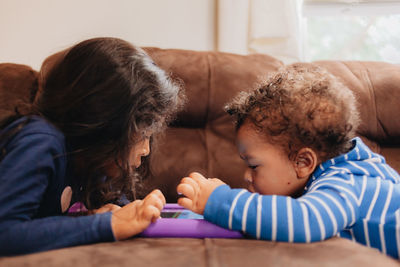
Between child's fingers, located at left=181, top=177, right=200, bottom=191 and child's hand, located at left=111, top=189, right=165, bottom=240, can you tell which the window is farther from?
child's hand, located at left=111, top=189, right=165, bottom=240

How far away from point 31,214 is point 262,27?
131cm

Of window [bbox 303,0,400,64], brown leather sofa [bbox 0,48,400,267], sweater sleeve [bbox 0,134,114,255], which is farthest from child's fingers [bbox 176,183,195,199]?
window [bbox 303,0,400,64]

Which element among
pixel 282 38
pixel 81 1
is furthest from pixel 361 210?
pixel 81 1

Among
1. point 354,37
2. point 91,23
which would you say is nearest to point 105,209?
point 91,23

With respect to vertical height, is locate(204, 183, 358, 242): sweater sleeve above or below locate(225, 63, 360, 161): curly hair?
below

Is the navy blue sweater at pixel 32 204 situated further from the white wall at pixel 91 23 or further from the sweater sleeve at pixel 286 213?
the white wall at pixel 91 23

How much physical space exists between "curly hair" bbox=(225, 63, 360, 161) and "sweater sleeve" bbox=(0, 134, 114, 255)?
0.46 metres

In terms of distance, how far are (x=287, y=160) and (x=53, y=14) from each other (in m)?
1.33

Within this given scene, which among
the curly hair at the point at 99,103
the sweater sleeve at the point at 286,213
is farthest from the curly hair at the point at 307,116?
the curly hair at the point at 99,103

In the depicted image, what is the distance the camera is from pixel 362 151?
87 centimetres

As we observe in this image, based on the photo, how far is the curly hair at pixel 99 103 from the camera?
79cm

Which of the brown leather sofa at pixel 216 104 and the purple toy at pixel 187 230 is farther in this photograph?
the brown leather sofa at pixel 216 104

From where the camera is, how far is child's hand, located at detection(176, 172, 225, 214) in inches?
29.3

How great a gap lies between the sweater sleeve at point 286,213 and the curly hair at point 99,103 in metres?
0.27
